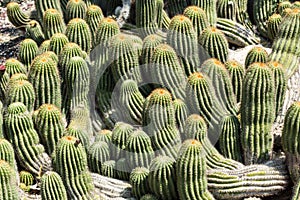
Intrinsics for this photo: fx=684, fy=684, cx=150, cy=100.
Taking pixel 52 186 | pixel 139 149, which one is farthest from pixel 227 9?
pixel 52 186

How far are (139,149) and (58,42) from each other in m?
2.41

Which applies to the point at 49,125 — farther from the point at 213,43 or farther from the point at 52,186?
the point at 213,43

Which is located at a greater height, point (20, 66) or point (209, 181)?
point (20, 66)

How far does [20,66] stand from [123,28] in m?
2.02

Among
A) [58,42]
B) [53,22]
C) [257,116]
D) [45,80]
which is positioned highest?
[53,22]

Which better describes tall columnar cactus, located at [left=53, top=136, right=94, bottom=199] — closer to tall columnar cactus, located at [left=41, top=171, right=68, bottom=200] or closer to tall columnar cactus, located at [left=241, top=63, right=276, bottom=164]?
tall columnar cactus, located at [left=41, top=171, right=68, bottom=200]

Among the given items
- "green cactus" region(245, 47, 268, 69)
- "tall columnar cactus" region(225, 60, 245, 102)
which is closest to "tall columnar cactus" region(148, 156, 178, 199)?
"tall columnar cactus" region(225, 60, 245, 102)

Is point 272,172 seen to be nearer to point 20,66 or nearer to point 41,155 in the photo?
point 41,155

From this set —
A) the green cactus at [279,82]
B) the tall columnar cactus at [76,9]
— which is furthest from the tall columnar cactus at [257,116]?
the tall columnar cactus at [76,9]

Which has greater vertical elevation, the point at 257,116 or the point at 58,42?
the point at 58,42

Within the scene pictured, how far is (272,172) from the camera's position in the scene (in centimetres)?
823

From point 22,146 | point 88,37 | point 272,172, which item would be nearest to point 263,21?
point 88,37

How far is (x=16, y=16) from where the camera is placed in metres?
11.8

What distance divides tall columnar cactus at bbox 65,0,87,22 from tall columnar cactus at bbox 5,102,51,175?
250 cm
